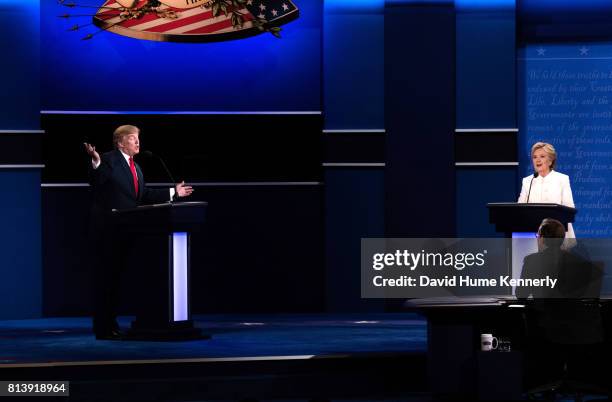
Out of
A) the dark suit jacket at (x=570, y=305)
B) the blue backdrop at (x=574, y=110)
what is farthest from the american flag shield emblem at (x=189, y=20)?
the dark suit jacket at (x=570, y=305)

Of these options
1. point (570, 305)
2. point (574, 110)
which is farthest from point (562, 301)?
point (574, 110)

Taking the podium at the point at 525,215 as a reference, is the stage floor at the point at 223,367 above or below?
below

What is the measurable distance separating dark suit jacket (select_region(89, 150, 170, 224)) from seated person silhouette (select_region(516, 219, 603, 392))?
3.05 meters

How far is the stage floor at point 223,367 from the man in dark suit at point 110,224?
0.24 meters

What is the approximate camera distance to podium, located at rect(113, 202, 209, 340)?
27.1ft

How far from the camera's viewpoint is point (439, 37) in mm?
10703

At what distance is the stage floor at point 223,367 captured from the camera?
702 centimetres

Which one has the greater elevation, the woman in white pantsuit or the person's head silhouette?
the woman in white pantsuit

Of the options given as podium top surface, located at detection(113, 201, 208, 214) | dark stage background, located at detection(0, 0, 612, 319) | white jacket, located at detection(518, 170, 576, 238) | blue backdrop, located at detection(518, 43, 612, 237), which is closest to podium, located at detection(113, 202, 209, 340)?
podium top surface, located at detection(113, 201, 208, 214)

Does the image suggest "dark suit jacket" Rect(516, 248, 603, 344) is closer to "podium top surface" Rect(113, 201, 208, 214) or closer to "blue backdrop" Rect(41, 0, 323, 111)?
"podium top surface" Rect(113, 201, 208, 214)

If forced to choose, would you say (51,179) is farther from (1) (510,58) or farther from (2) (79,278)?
(1) (510,58)

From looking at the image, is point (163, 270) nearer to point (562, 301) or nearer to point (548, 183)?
point (548, 183)

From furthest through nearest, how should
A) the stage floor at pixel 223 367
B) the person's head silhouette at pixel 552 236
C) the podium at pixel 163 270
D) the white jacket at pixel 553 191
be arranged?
the white jacket at pixel 553 191, the podium at pixel 163 270, the stage floor at pixel 223 367, the person's head silhouette at pixel 552 236

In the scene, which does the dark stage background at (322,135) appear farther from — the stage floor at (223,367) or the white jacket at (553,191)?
the stage floor at (223,367)
